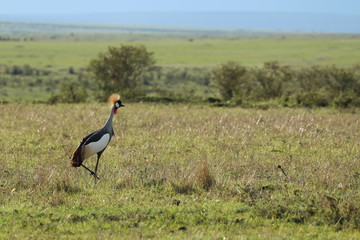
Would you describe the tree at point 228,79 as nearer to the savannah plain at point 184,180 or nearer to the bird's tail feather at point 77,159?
the savannah plain at point 184,180

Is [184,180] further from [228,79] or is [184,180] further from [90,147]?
[228,79]

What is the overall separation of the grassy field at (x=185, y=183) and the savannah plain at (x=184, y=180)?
0.8 inches

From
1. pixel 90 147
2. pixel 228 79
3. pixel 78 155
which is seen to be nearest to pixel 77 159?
pixel 78 155

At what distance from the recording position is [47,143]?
1471 cm

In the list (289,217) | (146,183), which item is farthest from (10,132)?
(289,217)

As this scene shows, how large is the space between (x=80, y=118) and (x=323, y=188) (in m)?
11.0

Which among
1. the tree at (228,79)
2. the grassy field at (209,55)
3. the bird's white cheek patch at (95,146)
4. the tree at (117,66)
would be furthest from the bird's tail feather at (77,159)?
the grassy field at (209,55)

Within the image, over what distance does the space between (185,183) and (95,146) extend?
1.82m

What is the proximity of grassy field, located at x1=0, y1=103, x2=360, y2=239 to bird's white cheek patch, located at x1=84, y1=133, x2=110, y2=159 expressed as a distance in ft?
1.47

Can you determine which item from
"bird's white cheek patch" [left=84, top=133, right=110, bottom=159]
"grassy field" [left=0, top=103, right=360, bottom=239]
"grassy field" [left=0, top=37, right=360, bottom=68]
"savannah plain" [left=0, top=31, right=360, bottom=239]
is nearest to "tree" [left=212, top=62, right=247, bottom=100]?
"savannah plain" [left=0, top=31, right=360, bottom=239]

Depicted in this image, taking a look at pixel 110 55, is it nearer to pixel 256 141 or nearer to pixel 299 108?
pixel 299 108

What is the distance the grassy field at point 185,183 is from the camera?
802cm

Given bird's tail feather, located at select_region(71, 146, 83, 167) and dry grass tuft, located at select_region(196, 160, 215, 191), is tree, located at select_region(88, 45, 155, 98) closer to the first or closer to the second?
bird's tail feather, located at select_region(71, 146, 83, 167)

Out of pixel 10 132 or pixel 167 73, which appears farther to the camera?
pixel 167 73
